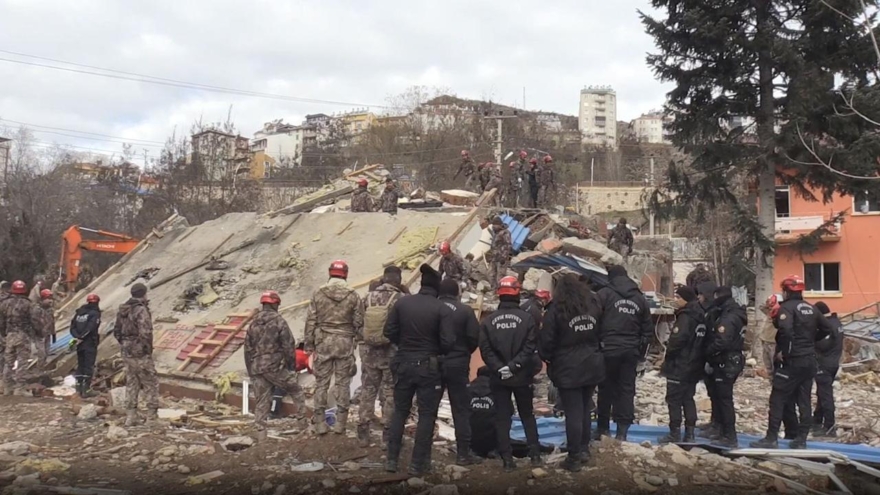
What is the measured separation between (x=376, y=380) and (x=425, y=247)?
788 cm

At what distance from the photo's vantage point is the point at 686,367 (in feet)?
Result: 24.2

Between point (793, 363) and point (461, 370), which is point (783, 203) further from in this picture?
point (461, 370)

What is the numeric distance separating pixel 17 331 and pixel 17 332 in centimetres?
2

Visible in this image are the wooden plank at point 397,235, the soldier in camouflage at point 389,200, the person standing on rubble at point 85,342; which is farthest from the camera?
the soldier in camouflage at point 389,200

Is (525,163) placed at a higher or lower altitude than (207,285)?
higher

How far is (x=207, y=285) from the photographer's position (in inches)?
615

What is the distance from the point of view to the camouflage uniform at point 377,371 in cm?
727

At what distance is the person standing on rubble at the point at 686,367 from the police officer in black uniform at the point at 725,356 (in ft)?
0.38

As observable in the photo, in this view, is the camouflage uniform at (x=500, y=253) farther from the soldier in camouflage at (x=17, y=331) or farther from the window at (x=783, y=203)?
the window at (x=783, y=203)

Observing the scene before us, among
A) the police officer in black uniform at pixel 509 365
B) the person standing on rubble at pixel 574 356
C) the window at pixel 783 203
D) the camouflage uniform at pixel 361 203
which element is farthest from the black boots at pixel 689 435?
the window at pixel 783 203

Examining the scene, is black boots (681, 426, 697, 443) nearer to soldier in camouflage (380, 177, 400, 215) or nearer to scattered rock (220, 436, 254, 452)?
scattered rock (220, 436, 254, 452)

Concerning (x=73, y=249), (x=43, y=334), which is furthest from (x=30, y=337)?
(x=73, y=249)

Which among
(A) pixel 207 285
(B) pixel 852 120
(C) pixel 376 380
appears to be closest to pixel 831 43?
(B) pixel 852 120

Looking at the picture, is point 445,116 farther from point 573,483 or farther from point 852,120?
point 573,483
